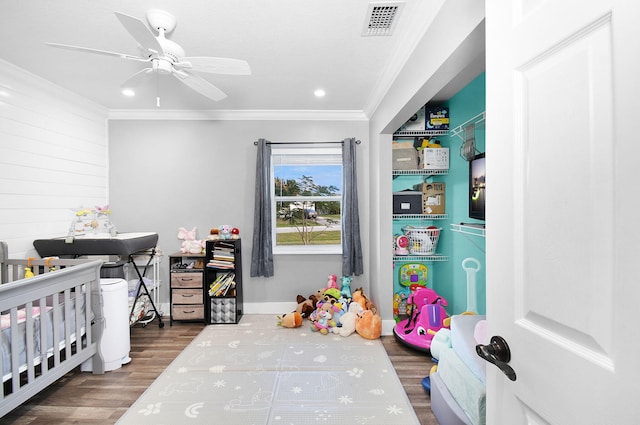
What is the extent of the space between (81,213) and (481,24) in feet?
12.1

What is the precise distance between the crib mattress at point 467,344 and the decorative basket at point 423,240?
142 cm

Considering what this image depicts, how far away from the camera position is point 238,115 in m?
3.68

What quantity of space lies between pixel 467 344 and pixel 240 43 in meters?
2.45

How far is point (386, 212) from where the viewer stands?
3188mm

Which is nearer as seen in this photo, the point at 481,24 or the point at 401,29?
the point at 481,24

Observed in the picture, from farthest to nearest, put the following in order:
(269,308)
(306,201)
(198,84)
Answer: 1. (306,201)
2. (269,308)
3. (198,84)

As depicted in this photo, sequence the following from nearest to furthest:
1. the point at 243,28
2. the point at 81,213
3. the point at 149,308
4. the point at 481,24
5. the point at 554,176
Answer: the point at 554,176, the point at 481,24, the point at 243,28, the point at 81,213, the point at 149,308

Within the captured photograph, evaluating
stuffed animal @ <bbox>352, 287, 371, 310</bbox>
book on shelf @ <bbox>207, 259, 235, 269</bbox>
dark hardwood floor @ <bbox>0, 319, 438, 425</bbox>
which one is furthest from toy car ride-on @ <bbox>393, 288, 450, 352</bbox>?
book on shelf @ <bbox>207, 259, 235, 269</bbox>

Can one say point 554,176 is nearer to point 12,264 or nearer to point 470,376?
point 470,376

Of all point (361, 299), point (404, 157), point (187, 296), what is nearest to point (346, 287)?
point (361, 299)

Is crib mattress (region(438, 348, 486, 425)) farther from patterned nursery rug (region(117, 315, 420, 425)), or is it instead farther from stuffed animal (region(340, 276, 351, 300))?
stuffed animal (region(340, 276, 351, 300))

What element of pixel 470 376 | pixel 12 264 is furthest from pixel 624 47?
pixel 12 264

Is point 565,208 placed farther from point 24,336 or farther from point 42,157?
point 42,157

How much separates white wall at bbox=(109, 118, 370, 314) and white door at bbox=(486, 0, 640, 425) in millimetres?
2911
